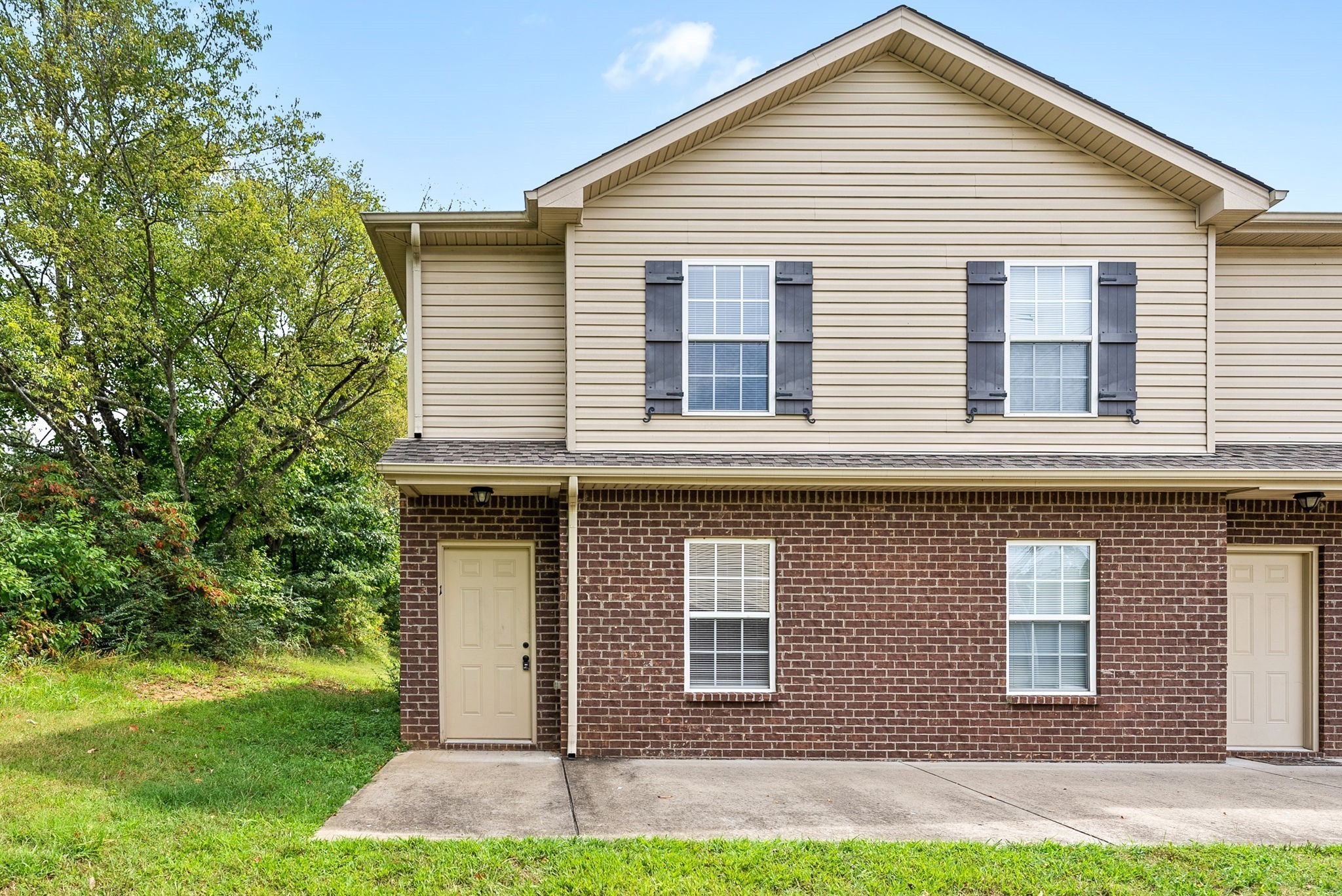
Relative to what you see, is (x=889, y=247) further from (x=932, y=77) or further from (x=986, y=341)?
(x=932, y=77)

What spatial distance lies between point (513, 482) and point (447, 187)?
42.0 ft

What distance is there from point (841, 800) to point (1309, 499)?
19.4 feet

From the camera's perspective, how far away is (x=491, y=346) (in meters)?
8.34

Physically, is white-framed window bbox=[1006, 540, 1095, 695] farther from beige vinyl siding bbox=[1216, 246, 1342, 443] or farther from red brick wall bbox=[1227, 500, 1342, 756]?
beige vinyl siding bbox=[1216, 246, 1342, 443]

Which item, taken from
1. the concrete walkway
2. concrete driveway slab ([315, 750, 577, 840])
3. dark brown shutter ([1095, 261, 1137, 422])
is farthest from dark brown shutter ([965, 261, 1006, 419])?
concrete driveway slab ([315, 750, 577, 840])

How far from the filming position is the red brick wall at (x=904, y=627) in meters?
7.65

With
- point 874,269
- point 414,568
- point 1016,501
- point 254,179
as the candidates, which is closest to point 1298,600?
point 1016,501

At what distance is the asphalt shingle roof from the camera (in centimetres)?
747

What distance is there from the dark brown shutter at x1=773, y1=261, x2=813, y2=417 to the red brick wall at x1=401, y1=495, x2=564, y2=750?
257 centimetres

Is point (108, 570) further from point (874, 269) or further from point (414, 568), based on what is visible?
point (874, 269)

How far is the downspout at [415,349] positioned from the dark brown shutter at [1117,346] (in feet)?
23.3

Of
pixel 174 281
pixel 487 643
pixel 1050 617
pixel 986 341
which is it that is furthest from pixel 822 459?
pixel 174 281

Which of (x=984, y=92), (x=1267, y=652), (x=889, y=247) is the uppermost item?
(x=984, y=92)

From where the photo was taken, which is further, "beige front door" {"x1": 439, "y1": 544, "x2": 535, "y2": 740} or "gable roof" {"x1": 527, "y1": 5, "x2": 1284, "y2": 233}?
"beige front door" {"x1": 439, "y1": 544, "x2": 535, "y2": 740}
